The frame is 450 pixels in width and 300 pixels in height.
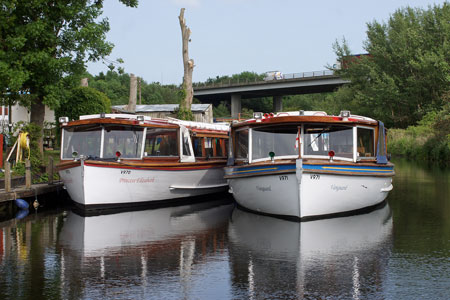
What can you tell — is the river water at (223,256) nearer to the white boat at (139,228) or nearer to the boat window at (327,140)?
the white boat at (139,228)

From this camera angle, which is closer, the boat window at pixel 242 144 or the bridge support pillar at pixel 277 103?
the boat window at pixel 242 144

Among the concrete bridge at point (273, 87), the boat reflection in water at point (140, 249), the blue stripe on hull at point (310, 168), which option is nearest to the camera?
the boat reflection in water at point (140, 249)

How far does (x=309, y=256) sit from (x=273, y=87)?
8977 cm

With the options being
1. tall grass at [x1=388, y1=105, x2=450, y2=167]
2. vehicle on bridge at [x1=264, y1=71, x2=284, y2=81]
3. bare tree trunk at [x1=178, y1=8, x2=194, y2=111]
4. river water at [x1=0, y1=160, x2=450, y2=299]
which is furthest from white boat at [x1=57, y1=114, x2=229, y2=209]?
vehicle on bridge at [x1=264, y1=71, x2=284, y2=81]

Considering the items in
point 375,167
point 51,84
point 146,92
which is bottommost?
point 375,167

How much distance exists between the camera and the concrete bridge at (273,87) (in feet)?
301

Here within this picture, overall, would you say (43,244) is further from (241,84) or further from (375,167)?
(241,84)

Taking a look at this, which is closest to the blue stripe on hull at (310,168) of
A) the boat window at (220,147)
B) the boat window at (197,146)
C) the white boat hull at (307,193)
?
the white boat hull at (307,193)

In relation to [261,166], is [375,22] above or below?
above

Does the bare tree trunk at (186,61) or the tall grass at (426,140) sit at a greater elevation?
the bare tree trunk at (186,61)

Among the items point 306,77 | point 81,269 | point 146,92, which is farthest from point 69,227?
point 146,92

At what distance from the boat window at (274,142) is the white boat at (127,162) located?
3985 millimetres

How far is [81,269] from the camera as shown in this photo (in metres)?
11.4

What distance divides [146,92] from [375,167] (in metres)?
94.2
